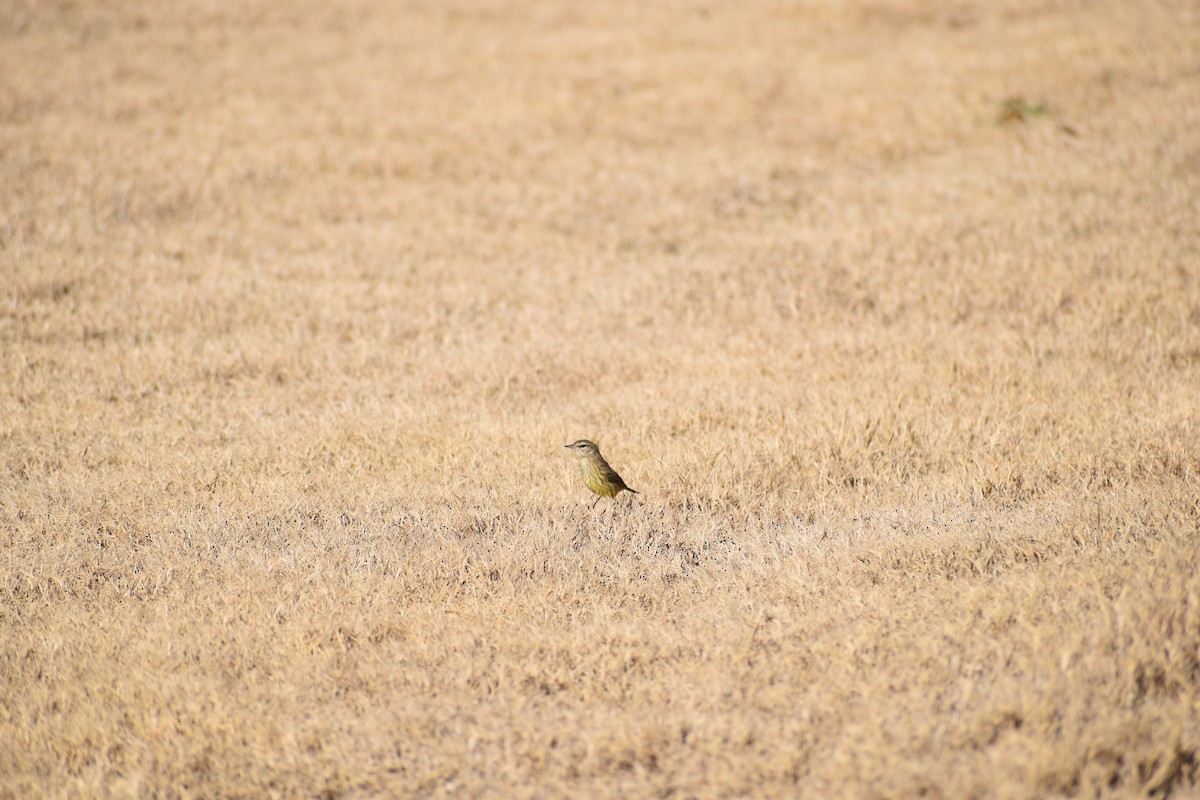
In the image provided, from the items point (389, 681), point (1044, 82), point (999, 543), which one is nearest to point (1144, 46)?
point (1044, 82)

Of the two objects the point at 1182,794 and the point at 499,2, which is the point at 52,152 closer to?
the point at 499,2

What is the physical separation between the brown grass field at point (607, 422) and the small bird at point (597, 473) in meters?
0.16

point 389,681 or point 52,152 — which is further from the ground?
A: point 52,152

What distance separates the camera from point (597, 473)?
5762 mm

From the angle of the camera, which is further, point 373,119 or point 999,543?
point 373,119

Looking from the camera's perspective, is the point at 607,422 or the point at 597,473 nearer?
the point at 597,473

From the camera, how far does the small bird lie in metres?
5.74

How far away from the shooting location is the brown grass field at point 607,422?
374 centimetres

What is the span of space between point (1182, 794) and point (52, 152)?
Result: 14664 millimetres

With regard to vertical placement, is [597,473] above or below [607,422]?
above

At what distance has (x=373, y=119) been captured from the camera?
14375mm

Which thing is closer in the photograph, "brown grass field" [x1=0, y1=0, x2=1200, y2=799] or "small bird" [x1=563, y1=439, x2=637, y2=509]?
"brown grass field" [x1=0, y1=0, x2=1200, y2=799]

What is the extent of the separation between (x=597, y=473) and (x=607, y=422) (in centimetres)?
134

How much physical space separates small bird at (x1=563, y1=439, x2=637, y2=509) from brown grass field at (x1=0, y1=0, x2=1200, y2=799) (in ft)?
0.53
